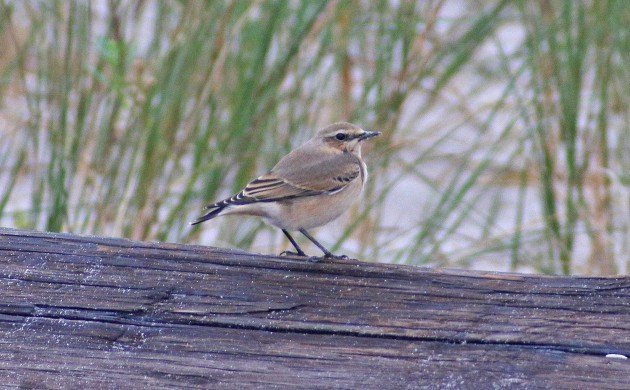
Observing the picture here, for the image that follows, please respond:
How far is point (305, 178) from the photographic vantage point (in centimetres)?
417

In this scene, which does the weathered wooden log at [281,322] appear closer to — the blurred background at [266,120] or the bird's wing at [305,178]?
the bird's wing at [305,178]

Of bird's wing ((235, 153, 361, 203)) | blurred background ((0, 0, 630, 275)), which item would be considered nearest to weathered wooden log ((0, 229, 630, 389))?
bird's wing ((235, 153, 361, 203))

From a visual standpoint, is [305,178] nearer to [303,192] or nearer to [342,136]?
[303,192]

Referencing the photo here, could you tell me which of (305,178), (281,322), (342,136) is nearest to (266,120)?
(342,136)

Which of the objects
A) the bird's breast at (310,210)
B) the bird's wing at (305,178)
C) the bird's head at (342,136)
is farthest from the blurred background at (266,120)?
the bird's breast at (310,210)

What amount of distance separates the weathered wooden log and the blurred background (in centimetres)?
214

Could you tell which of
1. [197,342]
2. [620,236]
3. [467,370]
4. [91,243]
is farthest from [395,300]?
[620,236]

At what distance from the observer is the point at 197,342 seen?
87.9 inches

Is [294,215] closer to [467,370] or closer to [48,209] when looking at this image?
[48,209]

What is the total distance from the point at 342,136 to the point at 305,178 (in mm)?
449

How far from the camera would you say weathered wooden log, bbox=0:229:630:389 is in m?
2.13

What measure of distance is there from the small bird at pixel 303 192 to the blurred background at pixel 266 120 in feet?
1.82

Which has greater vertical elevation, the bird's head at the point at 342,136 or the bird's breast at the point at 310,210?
the bird's head at the point at 342,136

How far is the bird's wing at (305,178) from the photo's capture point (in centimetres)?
394
